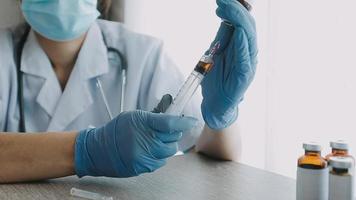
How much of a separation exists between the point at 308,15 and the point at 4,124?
0.88m

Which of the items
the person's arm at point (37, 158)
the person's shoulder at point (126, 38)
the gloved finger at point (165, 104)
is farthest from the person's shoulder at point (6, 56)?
the gloved finger at point (165, 104)

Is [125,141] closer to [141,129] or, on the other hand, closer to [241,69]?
[141,129]

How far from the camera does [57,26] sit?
1.09m

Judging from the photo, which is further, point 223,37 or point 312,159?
point 223,37

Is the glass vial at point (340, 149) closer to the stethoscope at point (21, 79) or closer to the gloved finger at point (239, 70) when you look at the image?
the gloved finger at point (239, 70)

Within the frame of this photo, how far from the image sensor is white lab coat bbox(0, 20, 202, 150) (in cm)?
109

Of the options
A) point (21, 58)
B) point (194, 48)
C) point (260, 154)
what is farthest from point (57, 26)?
point (260, 154)

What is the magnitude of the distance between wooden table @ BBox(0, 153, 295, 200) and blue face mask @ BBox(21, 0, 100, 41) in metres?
0.51

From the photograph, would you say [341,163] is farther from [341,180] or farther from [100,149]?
[100,149]

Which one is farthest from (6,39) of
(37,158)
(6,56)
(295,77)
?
(295,77)

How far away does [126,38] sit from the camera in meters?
1.24

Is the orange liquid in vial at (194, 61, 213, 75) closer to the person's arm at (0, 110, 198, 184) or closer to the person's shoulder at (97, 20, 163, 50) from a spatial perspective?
the person's arm at (0, 110, 198, 184)

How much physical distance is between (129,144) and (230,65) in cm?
26

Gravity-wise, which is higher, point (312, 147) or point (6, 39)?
point (6, 39)
